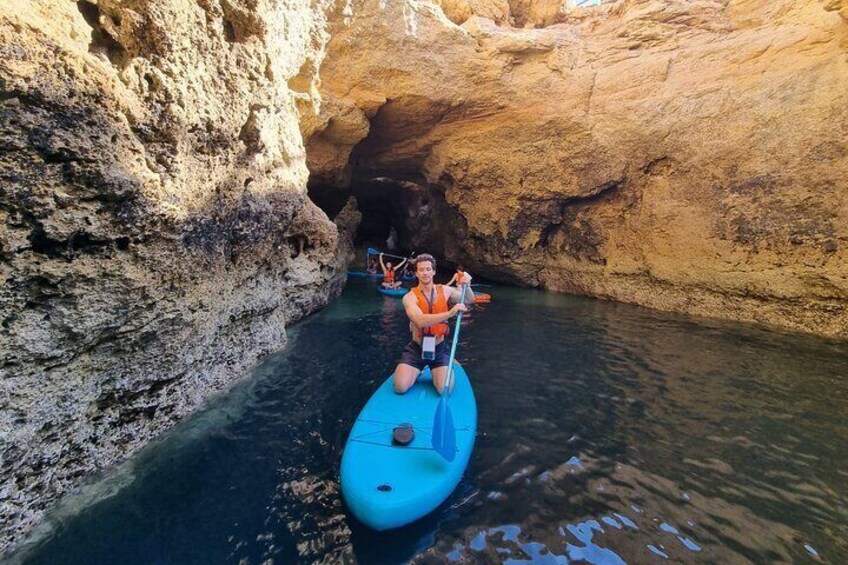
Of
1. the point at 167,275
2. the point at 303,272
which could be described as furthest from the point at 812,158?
the point at 167,275

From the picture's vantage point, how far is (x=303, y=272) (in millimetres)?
10141

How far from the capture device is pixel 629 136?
42.2ft

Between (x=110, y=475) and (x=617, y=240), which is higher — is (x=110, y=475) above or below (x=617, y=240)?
below

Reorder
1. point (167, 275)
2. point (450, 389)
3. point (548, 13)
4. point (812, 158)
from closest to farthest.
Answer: point (167, 275), point (450, 389), point (812, 158), point (548, 13)

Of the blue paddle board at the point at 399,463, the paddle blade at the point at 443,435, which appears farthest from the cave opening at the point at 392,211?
the paddle blade at the point at 443,435

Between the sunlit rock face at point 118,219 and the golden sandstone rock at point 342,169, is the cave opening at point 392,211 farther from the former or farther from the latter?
the sunlit rock face at point 118,219

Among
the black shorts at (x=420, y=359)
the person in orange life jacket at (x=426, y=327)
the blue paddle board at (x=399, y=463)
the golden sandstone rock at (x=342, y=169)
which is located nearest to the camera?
the blue paddle board at (x=399, y=463)

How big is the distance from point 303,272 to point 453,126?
8002 millimetres

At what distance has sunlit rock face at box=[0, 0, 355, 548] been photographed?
3.00 meters

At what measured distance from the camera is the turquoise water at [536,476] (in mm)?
3055

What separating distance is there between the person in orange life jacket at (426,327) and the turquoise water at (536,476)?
2.68 ft

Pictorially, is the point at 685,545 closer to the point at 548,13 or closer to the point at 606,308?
the point at 606,308

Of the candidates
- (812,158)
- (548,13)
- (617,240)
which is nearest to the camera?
(812,158)

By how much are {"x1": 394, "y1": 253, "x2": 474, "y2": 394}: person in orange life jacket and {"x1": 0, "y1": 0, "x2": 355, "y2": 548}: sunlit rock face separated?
8.34 feet
